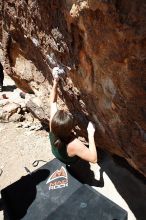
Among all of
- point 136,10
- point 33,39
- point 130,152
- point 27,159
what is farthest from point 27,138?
point 136,10

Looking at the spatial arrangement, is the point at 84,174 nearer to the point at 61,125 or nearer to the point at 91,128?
the point at 91,128

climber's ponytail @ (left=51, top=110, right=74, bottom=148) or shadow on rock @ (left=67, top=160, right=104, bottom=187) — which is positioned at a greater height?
climber's ponytail @ (left=51, top=110, right=74, bottom=148)

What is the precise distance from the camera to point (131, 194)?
4.34 m

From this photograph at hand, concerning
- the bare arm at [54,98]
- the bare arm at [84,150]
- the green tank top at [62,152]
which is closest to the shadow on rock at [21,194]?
the green tank top at [62,152]

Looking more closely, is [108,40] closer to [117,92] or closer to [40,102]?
[117,92]

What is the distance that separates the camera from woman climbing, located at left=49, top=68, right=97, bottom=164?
3469mm

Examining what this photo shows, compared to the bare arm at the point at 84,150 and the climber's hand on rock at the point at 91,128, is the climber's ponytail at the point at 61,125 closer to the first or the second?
the bare arm at the point at 84,150

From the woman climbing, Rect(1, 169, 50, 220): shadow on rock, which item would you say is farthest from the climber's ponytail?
Rect(1, 169, 50, 220): shadow on rock

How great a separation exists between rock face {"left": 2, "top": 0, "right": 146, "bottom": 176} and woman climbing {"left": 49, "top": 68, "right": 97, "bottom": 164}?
0.23 m

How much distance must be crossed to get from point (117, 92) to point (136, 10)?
2.82 feet

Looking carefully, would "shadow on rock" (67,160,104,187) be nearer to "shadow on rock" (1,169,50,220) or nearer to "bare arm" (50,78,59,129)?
"shadow on rock" (1,169,50,220)

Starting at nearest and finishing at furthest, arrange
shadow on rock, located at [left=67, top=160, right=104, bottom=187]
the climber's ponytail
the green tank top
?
the climber's ponytail, the green tank top, shadow on rock, located at [left=67, top=160, right=104, bottom=187]

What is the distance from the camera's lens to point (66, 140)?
11.9ft

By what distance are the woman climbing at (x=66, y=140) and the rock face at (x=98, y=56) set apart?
230 mm
